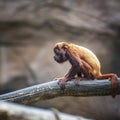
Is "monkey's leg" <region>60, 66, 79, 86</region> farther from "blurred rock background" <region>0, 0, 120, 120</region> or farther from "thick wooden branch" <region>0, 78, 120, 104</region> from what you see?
"blurred rock background" <region>0, 0, 120, 120</region>

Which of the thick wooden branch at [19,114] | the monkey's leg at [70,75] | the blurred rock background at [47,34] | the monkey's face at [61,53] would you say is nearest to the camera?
the thick wooden branch at [19,114]

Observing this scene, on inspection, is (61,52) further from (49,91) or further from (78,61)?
(49,91)

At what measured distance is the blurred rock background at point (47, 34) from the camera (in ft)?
28.0

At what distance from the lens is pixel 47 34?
29.4ft

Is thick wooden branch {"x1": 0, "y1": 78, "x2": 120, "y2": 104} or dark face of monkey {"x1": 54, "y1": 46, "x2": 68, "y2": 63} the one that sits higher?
dark face of monkey {"x1": 54, "y1": 46, "x2": 68, "y2": 63}

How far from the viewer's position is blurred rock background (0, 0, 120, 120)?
853cm

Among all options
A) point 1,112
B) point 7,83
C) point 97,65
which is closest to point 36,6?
point 7,83

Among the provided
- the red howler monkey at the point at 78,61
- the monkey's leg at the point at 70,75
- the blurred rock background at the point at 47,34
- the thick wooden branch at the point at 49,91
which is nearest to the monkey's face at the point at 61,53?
the red howler monkey at the point at 78,61

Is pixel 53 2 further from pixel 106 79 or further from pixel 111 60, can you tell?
pixel 106 79

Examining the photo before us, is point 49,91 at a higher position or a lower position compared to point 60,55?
lower

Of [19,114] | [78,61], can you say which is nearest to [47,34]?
[19,114]

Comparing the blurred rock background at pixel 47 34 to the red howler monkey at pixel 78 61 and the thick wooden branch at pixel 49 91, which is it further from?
the thick wooden branch at pixel 49 91

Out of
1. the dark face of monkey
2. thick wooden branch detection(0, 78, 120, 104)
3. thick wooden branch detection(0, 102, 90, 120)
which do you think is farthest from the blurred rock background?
thick wooden branch detection(0, 78, 120, 104)

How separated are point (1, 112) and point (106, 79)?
807mm
